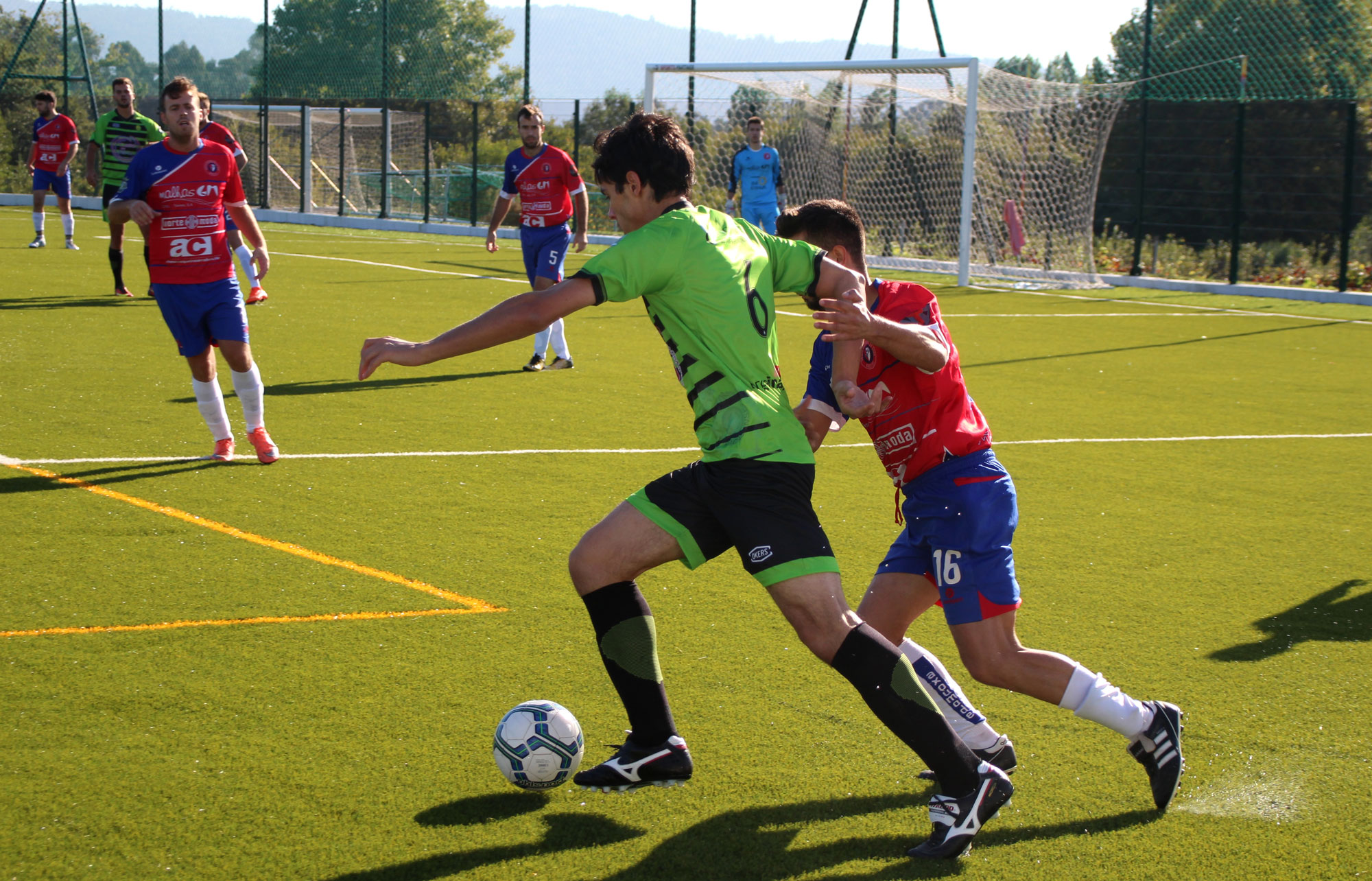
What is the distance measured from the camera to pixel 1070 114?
22000 millimetres

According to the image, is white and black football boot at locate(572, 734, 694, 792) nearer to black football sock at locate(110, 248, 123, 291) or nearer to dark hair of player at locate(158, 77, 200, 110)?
dark hair of player at locate(158, 77, 200, 110)

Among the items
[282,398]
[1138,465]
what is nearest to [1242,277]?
[1138,465]

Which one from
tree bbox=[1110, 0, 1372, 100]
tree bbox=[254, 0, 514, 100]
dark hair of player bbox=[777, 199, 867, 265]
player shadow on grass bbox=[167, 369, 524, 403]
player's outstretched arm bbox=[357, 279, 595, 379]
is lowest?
player shadow on grass bbox=[167, 369, 524, 403]

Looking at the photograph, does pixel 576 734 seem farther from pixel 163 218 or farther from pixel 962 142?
pixel 962 142

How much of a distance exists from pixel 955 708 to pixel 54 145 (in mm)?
20220

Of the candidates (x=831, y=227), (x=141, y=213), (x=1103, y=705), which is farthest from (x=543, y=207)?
(x=1103, y=705)

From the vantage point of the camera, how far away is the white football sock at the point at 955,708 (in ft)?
12.3

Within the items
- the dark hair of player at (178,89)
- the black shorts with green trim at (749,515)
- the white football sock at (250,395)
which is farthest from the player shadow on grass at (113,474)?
the black shorts with green trim at (749,515)

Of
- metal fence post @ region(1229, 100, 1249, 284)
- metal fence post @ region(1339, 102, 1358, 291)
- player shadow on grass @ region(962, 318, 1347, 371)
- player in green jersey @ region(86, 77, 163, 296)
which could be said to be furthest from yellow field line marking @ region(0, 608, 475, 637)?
metal fence post @ region(1229, 100, 1249, 284)

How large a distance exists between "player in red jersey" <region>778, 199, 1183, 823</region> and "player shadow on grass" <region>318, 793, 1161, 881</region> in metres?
0.29

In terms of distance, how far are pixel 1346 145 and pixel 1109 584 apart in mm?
17266

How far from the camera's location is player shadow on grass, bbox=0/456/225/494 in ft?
22.4

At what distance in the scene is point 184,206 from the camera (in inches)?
299

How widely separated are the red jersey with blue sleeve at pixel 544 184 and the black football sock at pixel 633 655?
8.53 m
